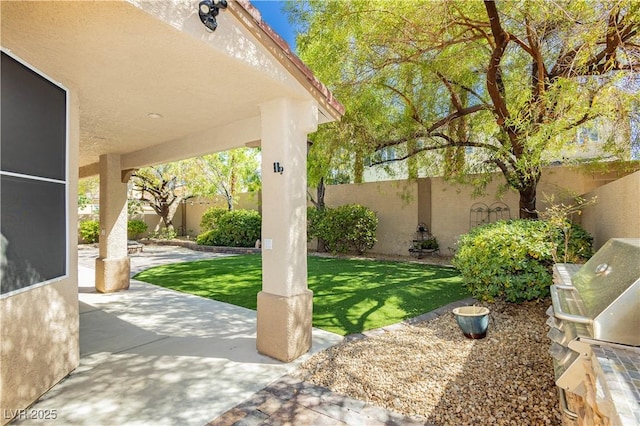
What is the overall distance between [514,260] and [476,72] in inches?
236

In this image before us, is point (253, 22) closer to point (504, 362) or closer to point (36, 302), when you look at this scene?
point (36, 302)

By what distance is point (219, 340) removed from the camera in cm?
564

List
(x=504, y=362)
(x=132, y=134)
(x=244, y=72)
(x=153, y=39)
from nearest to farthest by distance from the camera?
(x=153, y=39)
(x=244, y=72)
(x=504, y=362)
(x=132, y=134)

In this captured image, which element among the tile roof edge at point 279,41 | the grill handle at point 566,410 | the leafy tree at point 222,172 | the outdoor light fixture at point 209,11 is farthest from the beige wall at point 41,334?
the leafy tree at point 222,172

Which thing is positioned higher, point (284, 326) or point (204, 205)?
point (204, 205)

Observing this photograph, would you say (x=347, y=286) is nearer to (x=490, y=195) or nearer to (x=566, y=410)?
(x=566, y=410)

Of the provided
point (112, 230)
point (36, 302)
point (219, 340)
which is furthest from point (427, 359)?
point (112, 230)

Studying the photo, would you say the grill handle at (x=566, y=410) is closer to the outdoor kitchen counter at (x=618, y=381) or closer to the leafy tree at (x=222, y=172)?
the outdoor kitchen counter at (x=618, y=381)

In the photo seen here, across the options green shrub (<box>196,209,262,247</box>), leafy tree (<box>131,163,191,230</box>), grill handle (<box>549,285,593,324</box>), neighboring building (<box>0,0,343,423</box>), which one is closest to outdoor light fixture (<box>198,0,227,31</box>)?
neighboring building (<box>0,0,343,423</box>)

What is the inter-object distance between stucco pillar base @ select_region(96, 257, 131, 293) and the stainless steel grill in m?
9.65

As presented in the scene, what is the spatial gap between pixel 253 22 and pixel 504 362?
206 inches

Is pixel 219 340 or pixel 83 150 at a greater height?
pixel 83 150

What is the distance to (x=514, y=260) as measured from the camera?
21.1ft

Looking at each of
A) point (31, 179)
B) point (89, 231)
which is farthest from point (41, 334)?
point (89, 231)
